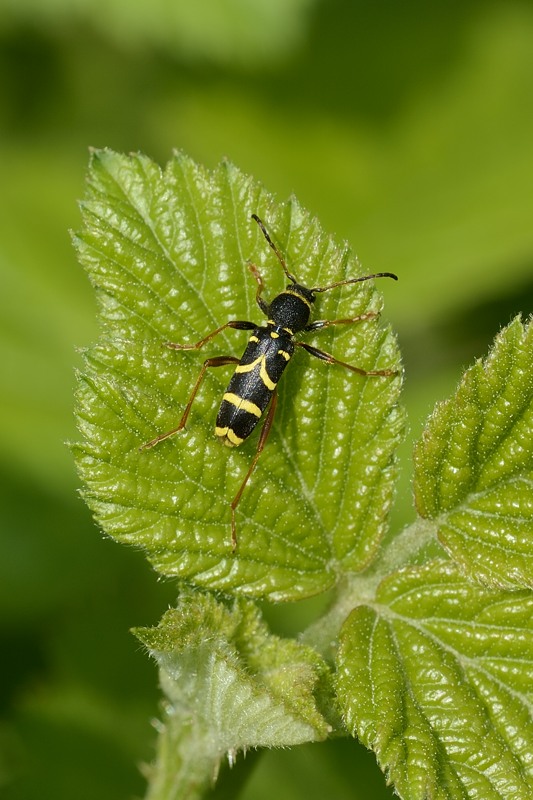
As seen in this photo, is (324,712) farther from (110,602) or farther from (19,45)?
(19,45)

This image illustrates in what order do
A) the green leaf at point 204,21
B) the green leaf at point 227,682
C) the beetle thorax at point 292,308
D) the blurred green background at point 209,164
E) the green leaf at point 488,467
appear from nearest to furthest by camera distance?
the green leaf at point 227,682 < the green leaf at point 488,467 < the beetle thorax at point 292,308 < the blurred green background at point 209,164 < the green leaf at point 204,21

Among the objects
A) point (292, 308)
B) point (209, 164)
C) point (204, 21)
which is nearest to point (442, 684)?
point (292, 308)

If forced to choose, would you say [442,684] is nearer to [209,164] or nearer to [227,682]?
[227,682]

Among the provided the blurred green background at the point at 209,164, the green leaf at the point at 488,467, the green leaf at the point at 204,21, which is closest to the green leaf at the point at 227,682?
the green leaf at the point at 488,467

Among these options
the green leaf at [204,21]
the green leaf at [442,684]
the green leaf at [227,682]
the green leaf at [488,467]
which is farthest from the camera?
the green leaf at [204,21]

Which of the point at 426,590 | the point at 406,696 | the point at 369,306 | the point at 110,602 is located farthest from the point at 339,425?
the point at 110,602

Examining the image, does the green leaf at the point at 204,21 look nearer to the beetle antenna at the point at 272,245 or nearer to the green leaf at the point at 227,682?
the beetle antenna at the point at 272,245
